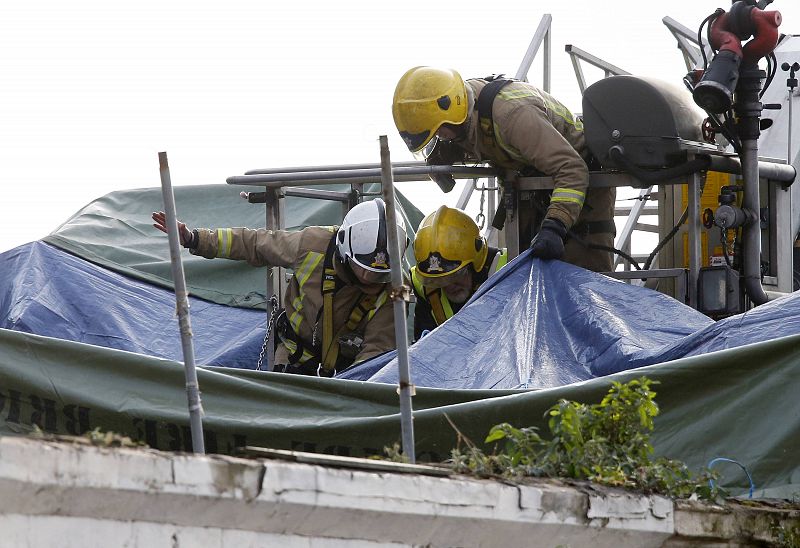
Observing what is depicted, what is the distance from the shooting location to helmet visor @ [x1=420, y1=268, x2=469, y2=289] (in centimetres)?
928

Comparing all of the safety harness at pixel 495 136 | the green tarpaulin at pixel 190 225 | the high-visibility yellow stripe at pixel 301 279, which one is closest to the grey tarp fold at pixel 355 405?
the high-visibility yellow stripe at pixel 301 279

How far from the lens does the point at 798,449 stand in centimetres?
589

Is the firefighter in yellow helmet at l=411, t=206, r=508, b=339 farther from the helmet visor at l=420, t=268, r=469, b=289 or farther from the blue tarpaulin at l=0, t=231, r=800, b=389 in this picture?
the blue tarpaulin at l=0, t=231, r=800, b=389

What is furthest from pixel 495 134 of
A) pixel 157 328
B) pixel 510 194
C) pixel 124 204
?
pixel 124 204

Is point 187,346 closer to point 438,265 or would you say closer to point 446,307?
point 438,265

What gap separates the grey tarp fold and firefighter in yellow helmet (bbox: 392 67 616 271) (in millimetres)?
2442

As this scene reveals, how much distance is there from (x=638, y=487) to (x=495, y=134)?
4.63m

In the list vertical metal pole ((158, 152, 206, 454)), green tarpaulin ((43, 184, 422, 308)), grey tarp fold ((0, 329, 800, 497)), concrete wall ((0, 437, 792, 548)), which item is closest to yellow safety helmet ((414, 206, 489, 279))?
green tarpaulin ((43, 184, 422, 308))

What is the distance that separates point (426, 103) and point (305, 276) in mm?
1298

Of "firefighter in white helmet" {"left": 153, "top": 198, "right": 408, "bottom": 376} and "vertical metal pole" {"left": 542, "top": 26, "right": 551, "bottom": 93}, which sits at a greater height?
"vertical metal pole" {"left": 542, "top": 26, "right": 551, "bottom": 93}

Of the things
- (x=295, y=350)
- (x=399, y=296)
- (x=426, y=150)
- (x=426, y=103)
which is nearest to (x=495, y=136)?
(x=426, y=103)

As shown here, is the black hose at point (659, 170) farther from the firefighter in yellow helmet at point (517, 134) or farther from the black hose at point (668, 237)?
the black hose at point (668, 237)

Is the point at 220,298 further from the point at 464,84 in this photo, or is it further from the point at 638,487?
the point at 638,487

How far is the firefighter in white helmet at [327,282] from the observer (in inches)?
356
